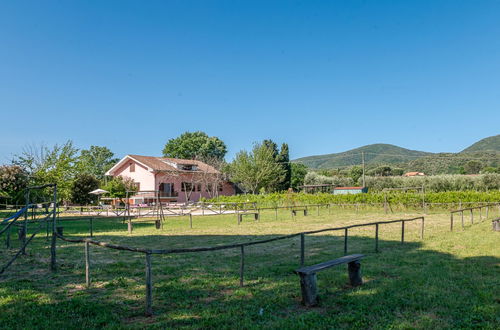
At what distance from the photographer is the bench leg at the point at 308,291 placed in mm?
5453

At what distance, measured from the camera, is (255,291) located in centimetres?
625

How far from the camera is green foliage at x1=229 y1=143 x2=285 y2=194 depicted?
1973 inches

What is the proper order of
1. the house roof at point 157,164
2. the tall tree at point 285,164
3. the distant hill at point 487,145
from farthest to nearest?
the distant hill at point 487,145 < the tall tree at point 285,164 < the house roof at point 157,164

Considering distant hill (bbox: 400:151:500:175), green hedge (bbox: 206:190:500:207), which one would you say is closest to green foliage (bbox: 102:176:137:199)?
green hedge (bbox: 206:190:500:207)

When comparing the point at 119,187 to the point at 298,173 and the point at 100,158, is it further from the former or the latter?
the point at 298,173

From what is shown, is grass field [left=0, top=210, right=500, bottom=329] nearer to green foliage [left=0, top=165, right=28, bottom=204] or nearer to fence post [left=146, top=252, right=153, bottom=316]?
fence post [left=146, top=252, right=153, bottom=316]

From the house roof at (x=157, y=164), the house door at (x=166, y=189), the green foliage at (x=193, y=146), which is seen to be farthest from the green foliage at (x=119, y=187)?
the green foliage at (x=193, y=146)

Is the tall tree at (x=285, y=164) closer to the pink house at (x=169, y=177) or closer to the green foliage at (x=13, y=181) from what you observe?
the pink house at (x=169, y=177)

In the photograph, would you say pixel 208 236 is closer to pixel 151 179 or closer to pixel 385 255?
pixel 385 255

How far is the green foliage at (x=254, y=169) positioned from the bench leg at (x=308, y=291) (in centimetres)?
4423

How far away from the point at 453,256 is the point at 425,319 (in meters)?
5.20

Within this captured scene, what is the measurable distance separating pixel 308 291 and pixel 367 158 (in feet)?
562

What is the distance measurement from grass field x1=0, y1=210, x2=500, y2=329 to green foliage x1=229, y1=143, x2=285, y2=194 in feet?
130

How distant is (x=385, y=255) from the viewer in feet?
31.0
